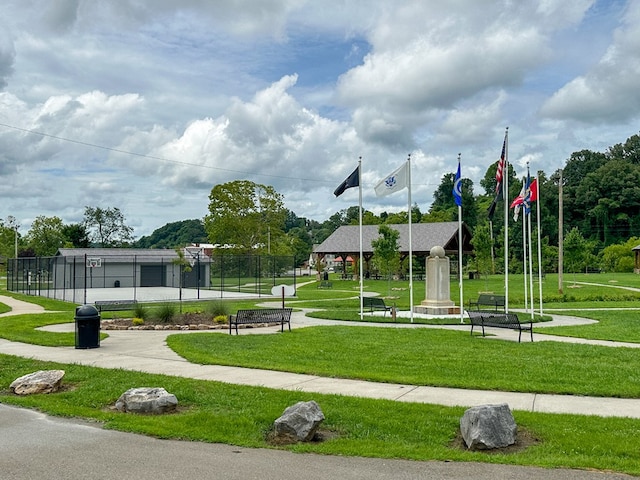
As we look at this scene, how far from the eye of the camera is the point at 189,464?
20.8ft

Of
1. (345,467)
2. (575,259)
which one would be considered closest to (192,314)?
(345,467)

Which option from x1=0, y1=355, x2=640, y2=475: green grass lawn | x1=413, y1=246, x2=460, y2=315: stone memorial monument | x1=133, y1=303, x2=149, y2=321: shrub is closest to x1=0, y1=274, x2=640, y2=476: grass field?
x1=0, y1=355, x2=640, y2=475: green grass lawn

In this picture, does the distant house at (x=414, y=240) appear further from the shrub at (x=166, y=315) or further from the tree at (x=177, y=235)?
the tree at (x=177, y=235)

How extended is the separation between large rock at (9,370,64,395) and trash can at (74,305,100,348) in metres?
4.53

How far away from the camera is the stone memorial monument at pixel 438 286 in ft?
75.9

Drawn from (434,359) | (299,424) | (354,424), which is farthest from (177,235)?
(299,424)

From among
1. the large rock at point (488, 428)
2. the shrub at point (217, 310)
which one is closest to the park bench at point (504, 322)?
the large rock at point (488, 428)

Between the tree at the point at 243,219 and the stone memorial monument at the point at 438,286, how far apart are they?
4508cm

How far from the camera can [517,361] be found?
479 inches

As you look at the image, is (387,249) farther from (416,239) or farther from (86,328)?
(86,328)

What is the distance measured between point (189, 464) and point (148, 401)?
2.52 metres

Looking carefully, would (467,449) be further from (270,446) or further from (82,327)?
(82,327)

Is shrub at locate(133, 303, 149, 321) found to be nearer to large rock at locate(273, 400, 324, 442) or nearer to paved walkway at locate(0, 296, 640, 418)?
paved walkway at locate(0, 296, 640, 418)

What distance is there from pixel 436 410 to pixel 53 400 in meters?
5.70
